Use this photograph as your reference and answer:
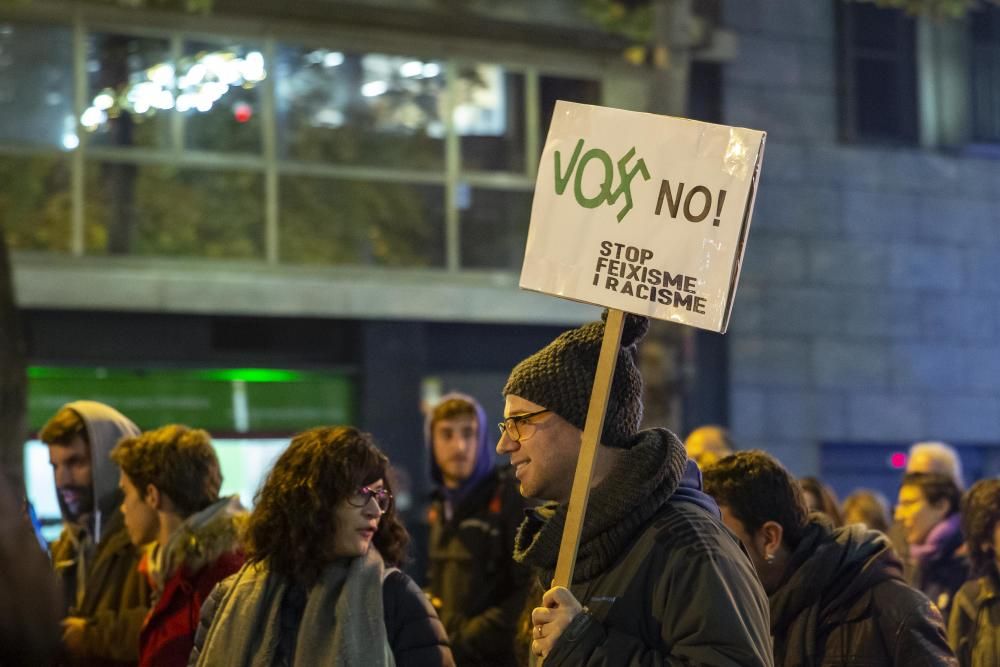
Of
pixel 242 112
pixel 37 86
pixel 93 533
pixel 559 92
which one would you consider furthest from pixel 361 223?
pixel 93 533

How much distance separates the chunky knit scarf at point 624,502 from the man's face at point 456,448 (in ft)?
12.8

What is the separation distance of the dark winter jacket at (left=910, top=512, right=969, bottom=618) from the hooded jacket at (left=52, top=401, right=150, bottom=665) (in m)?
3.80

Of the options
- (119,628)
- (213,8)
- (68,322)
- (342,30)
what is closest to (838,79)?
(342,30)

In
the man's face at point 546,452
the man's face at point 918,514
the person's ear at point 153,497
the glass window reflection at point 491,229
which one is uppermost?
the glass window reflection at point 491,229

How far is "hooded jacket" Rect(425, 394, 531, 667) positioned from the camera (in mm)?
6809

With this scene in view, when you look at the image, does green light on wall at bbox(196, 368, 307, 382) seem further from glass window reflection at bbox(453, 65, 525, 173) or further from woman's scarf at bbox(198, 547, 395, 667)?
woman's scarf at bbox(198, 547, 395, 667)

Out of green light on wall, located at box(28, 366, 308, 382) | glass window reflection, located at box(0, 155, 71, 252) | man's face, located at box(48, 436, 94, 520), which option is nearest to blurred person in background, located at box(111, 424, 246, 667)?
man's face, located at box(48, 436, 94, 520)

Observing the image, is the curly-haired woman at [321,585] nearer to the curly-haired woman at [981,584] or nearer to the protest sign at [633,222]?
the protest sign at [633,222]

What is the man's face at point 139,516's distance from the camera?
5574 mm

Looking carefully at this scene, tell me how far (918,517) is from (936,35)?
1223 cm

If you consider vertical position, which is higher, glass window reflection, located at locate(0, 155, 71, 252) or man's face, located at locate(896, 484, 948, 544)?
glass window reflection, located at locate(0, 155, 71, 252)

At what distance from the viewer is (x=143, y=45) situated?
576 inches

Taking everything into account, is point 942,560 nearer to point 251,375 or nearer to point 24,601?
point 24,601

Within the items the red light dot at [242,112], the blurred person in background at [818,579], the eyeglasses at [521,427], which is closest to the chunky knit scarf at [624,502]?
the eyeglasses at [521,427]
